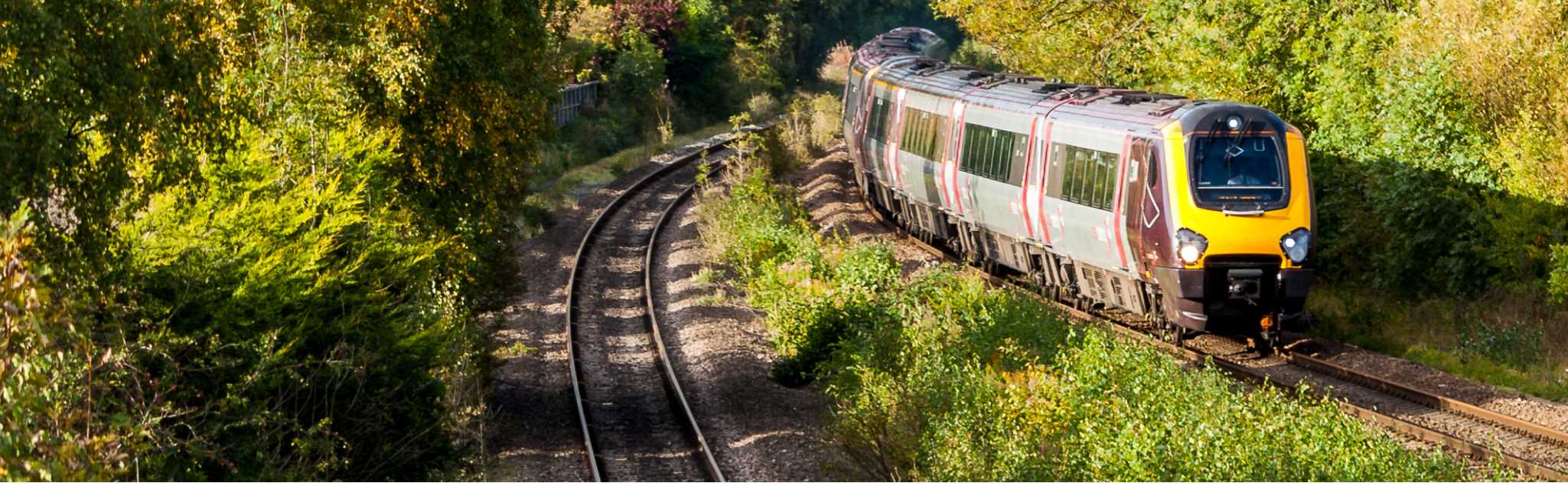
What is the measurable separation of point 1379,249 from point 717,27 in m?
42.9

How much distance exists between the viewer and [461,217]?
18.6 m

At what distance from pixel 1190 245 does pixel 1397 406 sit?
108 inches

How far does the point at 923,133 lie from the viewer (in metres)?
26.1

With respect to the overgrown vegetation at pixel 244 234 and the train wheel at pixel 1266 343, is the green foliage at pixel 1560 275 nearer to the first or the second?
the train wheel at pixel 1266 343

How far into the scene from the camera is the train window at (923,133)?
24.9 metres

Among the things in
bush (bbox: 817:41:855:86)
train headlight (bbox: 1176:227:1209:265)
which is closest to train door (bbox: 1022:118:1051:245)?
train headlight (bbox: 1176:227:1209:265)

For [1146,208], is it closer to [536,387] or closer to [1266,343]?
[1266,343]

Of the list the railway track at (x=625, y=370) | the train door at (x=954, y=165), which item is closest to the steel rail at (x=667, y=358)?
the railway track at (x=625, y=370)

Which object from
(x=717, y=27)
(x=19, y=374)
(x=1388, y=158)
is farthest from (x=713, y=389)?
(x=717, y=27)

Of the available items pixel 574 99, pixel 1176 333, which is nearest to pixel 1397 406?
pixel 1176 333

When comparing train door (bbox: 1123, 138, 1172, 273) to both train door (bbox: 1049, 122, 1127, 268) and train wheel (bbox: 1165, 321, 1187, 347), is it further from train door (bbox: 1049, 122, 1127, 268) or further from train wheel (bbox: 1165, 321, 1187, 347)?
train wheel (bbox: 1165, 321, 1187, 347)

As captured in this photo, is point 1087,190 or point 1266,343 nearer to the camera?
point 1266,343

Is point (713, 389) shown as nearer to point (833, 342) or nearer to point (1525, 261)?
point (833, 342)

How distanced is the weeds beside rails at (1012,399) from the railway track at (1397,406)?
2.69 feet
